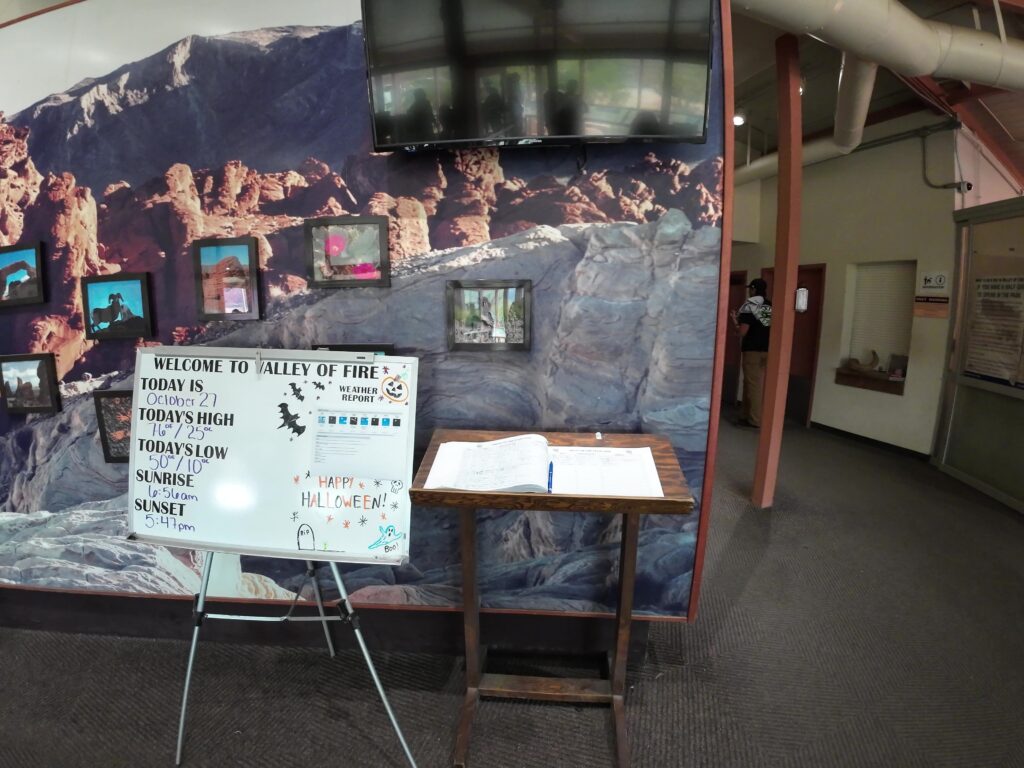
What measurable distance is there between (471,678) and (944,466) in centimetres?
406

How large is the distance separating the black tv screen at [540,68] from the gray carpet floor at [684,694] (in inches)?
70.6

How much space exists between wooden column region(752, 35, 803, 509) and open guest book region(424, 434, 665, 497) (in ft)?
6.56

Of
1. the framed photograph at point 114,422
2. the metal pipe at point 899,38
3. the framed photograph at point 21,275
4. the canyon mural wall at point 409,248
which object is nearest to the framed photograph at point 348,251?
the canyon mural wall at point 409,248

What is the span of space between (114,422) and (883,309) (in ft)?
18.3

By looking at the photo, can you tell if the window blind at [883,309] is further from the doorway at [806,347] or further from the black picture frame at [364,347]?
the black picture frame at [364,347]

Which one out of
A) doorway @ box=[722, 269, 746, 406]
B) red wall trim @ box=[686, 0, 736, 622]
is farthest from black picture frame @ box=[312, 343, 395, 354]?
doorway @ box=[722, 269, 746, 406]

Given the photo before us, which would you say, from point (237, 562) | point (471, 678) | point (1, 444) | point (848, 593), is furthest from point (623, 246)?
point (1, 444)

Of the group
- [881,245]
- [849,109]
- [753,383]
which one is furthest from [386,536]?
[881,245]

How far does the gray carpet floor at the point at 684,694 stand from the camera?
4.81 feet

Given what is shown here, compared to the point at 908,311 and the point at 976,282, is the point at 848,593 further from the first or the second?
the point at 908,311

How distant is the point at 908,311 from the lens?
4.18 meters

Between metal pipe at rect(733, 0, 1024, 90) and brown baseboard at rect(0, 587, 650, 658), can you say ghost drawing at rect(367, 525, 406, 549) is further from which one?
metal pipe at rect(733, 0, 1024, 90)

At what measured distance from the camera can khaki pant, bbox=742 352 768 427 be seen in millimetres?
4793

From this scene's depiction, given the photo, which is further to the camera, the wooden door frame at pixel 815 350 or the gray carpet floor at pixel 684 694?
the wooden door frame at pixel 815 350
